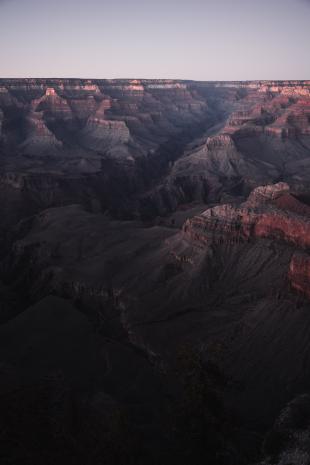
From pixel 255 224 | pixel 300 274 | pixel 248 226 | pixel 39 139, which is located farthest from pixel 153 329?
pixel 39 139

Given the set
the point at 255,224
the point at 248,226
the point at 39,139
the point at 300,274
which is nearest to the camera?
the point at 300,274

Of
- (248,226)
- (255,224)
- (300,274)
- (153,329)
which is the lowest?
(153,329)

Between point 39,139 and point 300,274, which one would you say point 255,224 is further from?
point 39,139

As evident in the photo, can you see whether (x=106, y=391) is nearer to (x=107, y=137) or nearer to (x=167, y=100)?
(x=107, y=137)

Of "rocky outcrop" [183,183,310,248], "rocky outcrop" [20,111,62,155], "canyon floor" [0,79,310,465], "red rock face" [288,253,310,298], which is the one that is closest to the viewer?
"canyon floor" [0,79,310,465]

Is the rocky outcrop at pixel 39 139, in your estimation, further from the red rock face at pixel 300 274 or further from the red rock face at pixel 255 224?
the red rock face at pixel 300 274

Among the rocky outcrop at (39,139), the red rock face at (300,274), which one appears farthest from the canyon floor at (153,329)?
the rocky outcrop at (39,139)

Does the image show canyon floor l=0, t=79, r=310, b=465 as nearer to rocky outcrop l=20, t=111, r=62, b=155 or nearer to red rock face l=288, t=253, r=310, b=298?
red rock face l=288, t=253, r=310, b=298

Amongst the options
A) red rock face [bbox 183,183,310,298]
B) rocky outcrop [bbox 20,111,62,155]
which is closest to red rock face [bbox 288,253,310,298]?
red rock face [bbox 183,183,310,298]
